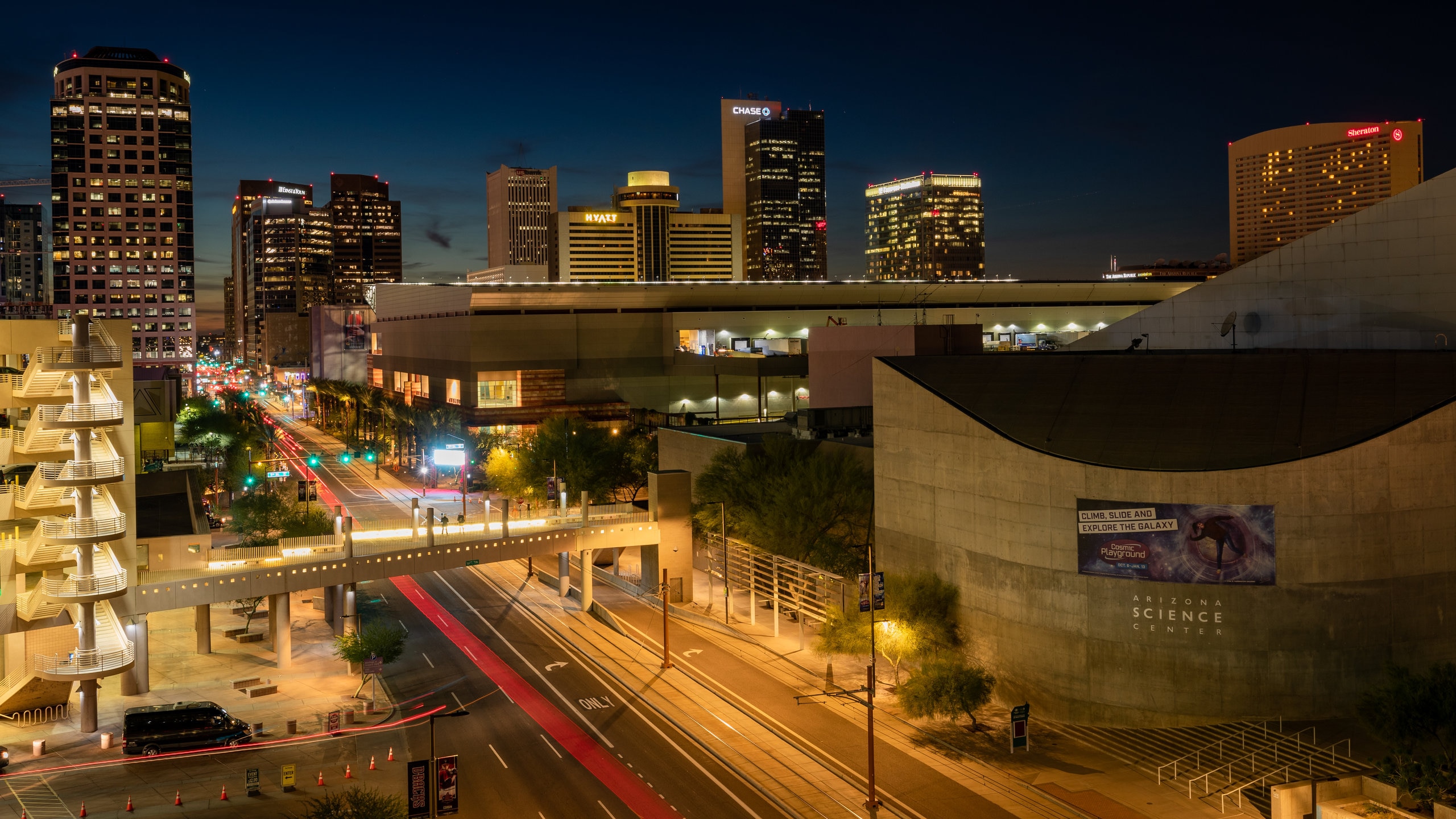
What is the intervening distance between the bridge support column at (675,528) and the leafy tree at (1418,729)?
125 ft

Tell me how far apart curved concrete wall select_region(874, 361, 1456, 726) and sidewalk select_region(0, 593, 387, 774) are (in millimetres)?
28530

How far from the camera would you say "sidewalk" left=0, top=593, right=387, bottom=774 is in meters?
44.0

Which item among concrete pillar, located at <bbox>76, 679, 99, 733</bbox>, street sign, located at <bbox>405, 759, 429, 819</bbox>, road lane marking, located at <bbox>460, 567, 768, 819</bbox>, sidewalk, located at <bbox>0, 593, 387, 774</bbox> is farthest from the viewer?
concrete pillar, located at <bbox>76, 679, 99, 733</bbox>

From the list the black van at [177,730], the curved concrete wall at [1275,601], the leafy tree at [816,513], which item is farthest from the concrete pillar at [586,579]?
the curved concrete wall at [1275,601]

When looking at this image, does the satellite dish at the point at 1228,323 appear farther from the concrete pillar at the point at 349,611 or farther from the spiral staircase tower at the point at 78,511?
the spiral staircase tower at the point at 78,511

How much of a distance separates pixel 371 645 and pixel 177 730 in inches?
371

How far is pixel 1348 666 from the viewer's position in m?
42.5

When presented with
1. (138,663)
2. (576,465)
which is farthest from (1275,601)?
(576,465)

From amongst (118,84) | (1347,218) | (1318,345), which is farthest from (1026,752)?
(118,84)

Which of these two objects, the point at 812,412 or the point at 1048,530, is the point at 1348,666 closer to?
the point at 1048,530

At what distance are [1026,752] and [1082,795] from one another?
443 cm

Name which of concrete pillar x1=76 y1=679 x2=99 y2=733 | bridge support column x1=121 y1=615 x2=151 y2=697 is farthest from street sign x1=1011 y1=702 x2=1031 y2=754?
bridge support column x1=121 y1=615 x2=151 y2=697

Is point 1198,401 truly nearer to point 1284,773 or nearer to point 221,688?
point 1284,773

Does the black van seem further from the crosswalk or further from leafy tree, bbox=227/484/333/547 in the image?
leafy tree, bbox=227/484/333/547
